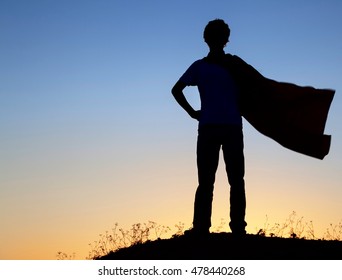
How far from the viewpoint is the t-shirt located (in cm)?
823

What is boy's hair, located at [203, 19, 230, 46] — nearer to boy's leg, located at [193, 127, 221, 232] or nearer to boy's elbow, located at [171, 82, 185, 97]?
boy's elbow, located at [171, 82, 185, 97]

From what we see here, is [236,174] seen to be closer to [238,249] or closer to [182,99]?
[238,249]

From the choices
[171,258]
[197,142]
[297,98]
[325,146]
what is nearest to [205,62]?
[197,142]

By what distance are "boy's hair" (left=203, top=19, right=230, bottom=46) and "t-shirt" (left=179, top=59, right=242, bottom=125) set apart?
36 centimetres

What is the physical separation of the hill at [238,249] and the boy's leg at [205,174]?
37cm

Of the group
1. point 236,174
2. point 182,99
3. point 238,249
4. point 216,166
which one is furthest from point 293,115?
point 238,249

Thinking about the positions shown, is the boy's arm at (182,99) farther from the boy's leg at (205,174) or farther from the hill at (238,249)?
the hill at (238,249)

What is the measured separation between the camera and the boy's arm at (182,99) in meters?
8.56

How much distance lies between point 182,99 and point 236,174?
1401 millimetres

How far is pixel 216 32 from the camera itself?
8367 millimetres

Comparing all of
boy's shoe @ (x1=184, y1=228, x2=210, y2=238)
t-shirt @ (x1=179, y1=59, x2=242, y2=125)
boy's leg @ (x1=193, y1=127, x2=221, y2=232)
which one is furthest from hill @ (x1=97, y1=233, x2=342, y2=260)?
t-shirt @ (x1=179, y1=59, x2=242, y2=125)
